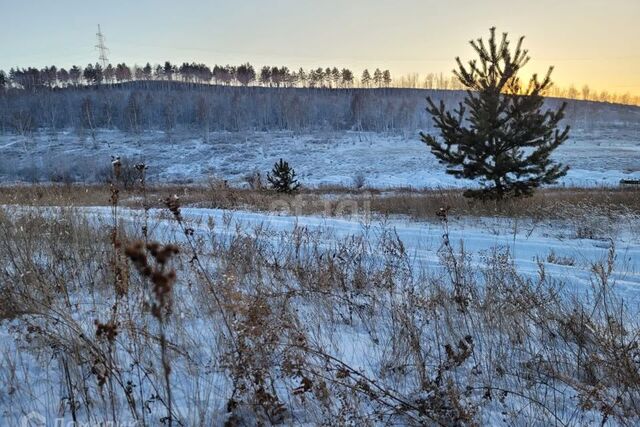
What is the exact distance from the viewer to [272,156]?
5694cm

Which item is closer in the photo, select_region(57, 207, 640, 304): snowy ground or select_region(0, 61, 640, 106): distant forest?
select_region(57, 207, 640, 304): snowy ground

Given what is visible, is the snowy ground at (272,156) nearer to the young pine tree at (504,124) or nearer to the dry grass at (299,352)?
the young pine tree at (504,124)

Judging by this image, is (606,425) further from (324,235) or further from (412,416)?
(324,235)

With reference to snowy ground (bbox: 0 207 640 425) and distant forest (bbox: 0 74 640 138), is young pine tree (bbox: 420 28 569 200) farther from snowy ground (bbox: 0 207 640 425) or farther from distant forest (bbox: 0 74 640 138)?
distant forest (bbox: 0 74 640 138)

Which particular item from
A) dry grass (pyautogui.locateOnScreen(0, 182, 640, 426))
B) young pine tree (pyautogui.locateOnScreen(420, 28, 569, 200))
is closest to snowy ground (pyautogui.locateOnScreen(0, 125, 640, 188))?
young pine tree (pyautogui.locateOnScreen(420, 28, 569, 200))

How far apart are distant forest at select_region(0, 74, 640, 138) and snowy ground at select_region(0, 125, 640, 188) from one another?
702cm

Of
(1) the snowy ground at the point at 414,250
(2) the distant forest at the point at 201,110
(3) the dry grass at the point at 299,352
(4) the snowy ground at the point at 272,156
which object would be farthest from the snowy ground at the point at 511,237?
(2) the distant forest at the point at 201,110

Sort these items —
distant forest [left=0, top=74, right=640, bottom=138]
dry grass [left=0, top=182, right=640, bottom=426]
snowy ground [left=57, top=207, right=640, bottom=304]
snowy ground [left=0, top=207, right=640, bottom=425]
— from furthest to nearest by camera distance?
distant forest [left=0, top=74, right=640, bottom=138], snowy ground [left=57, top=207, right=640, bottom=304], snowy ground [left=0, top=207, right=640, bottom=425], dry grass [left=0, top=182, right=640, bottom=426]

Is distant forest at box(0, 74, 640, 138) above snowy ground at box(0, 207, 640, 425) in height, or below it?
above

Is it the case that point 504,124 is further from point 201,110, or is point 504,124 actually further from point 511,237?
point 201,110

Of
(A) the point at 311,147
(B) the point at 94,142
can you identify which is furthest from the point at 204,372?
(B) the point at 94,142

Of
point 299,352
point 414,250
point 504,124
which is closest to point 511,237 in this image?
Result: point 414,250

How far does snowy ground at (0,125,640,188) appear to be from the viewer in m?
42.2

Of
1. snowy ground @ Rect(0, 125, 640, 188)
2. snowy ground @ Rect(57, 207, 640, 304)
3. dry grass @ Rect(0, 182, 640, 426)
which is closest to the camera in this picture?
dry grass @ Rect(0, 182, 640, 426)
